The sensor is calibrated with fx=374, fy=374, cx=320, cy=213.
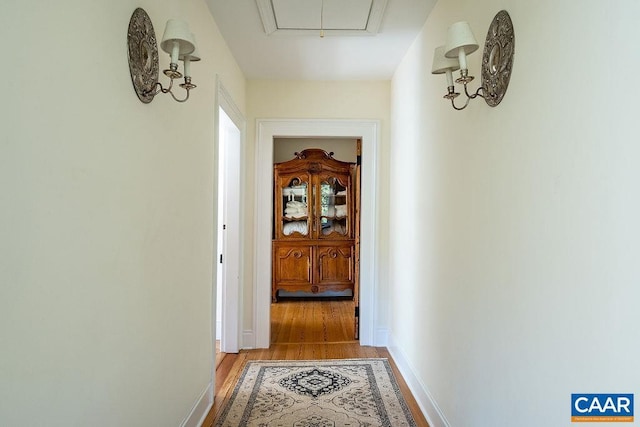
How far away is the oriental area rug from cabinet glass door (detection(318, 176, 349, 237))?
2.19 meters

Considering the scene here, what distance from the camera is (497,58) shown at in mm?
1424

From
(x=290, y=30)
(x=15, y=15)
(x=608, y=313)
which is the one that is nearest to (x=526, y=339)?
(x=608, y=313)

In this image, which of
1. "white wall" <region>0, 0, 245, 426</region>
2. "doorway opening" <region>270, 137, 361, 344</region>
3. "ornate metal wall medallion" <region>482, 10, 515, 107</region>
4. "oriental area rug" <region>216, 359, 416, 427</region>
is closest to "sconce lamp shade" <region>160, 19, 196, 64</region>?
"white wall" <region>0, 0, 245, 426</region>

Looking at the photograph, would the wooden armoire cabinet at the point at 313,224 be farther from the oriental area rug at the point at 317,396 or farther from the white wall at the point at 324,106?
the oriental area rug at the point at 317,396

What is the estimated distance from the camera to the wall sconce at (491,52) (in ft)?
4.42

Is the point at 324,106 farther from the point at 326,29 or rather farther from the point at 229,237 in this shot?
the point at 229,237

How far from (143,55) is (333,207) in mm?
3856

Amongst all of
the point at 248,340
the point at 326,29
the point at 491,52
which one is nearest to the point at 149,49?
the point at 491,52

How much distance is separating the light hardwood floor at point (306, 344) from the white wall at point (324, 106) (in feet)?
1.16

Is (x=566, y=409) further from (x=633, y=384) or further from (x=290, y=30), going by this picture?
(x=290, y=30)

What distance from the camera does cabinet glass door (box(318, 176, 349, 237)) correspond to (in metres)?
5.07

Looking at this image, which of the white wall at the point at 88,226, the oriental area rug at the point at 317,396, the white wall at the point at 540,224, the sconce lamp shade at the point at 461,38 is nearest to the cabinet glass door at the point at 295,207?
the oriental area rug at the point at 317,396

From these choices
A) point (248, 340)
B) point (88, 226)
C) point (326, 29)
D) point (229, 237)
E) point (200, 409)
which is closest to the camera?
→ point (88, 226)

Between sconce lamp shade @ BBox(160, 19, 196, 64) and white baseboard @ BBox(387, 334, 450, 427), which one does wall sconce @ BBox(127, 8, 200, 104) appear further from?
white baseboard @ BBox(387, 334, 450, 427)
